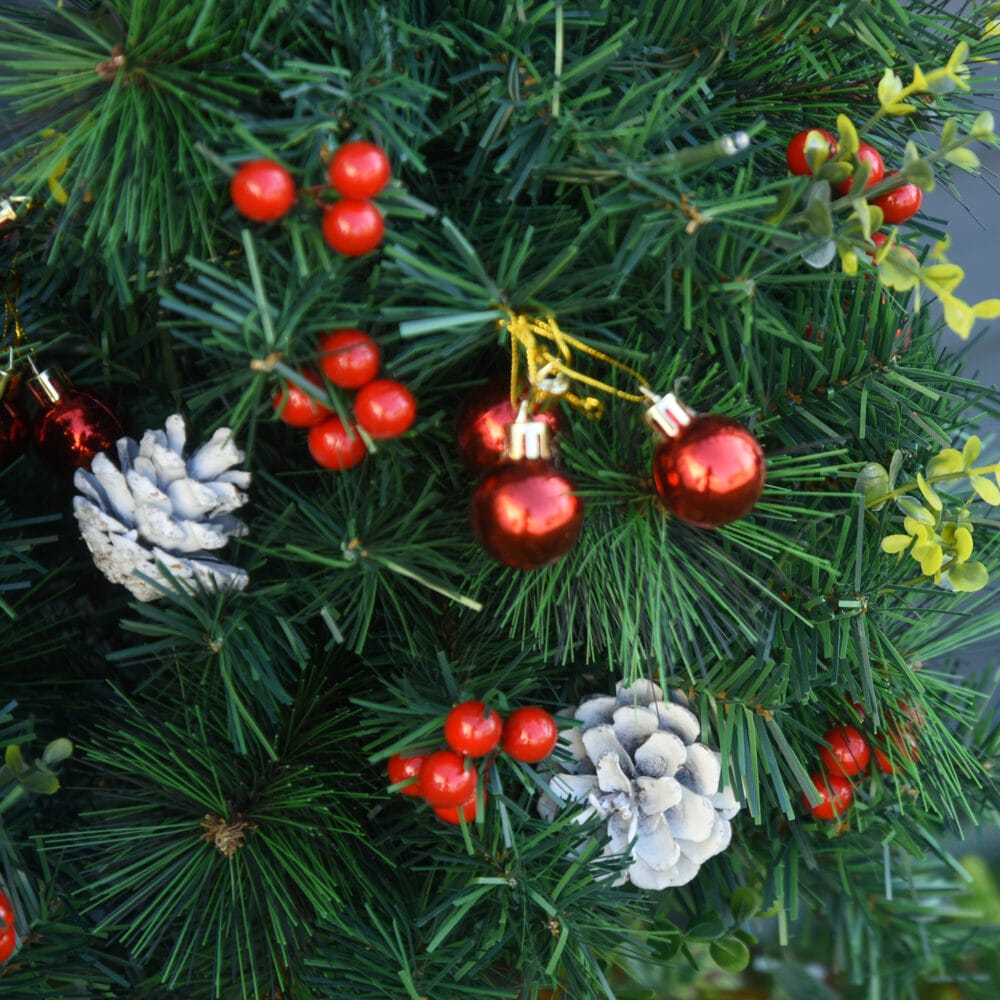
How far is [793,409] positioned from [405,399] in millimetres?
167

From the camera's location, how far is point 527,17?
335mm

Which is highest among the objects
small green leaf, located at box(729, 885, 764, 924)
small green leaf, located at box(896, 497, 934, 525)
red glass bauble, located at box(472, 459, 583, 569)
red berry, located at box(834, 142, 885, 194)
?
red berry, located at box(834, 142, 885, 194)

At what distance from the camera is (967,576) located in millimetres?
396

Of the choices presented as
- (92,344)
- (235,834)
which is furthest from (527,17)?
(235,834)

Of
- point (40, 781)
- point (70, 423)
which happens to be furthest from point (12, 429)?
point (40, 781)

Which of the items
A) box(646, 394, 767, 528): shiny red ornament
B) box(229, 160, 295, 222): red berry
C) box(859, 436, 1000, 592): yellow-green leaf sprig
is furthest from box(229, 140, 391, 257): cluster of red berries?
box(859, 436, 1000, 592): yellow-green leaf sprig

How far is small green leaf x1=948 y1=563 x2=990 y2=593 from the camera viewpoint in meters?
0.39

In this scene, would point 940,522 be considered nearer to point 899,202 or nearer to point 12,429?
point 899,202

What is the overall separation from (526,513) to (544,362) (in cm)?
6

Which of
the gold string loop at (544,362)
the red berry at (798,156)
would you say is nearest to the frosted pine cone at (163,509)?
the gold string loop at (544,362)

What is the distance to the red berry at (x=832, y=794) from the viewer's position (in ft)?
1.49

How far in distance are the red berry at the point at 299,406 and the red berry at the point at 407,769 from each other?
135 millimetres

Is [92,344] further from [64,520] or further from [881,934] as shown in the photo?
[881,934]

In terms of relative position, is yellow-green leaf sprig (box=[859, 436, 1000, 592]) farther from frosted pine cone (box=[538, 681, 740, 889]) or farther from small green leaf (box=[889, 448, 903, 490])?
frosted pine cone (box=[538, 681, 740, 889])
